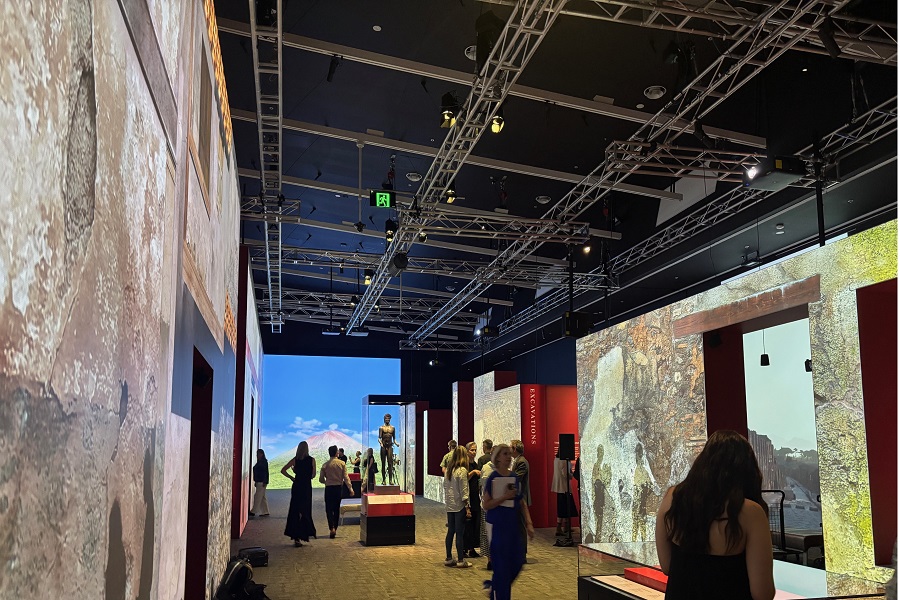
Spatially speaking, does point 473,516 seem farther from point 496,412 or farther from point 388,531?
point 496,412

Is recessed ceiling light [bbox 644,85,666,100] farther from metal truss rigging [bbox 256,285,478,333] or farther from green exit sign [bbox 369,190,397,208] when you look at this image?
metal truss rigging [bbox 256,285,478,333]

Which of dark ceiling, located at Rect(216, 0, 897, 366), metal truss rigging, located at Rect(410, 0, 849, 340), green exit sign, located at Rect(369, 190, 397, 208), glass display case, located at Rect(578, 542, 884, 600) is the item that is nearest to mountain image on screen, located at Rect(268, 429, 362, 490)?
dark ceiling, located at Rect(216, 0, 897, 366)

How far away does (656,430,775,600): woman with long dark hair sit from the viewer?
Result: 9.37 ft

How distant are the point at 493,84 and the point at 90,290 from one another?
6635 mm

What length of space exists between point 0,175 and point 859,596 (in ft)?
12.4

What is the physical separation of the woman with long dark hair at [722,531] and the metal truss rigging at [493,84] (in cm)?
475

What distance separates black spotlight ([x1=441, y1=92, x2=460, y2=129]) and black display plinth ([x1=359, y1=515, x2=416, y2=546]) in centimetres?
586

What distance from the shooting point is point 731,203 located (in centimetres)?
1102

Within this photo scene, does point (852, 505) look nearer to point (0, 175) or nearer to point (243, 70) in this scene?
point (0, 175)

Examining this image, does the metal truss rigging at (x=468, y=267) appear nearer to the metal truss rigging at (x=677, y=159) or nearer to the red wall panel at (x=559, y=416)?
the red wall panel at (x=559, y=416)

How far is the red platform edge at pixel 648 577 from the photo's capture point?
405cm

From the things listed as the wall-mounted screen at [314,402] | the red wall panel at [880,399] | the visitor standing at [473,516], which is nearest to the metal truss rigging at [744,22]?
the red wall panel at [880,399]

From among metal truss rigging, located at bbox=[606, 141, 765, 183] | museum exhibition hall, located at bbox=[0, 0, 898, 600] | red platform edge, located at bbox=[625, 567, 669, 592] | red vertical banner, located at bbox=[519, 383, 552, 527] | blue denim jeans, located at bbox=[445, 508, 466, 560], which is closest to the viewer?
museum exhibition hall, located at bbox=[0, 0, 898, 600]

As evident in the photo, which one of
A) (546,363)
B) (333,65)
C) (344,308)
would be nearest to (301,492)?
(333,65)
